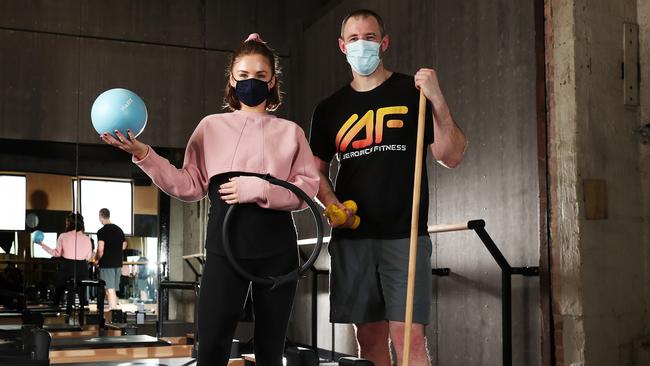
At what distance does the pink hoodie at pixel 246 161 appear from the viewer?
211 centimetres

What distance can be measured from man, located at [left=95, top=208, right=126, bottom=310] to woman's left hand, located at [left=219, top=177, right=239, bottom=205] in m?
5.67

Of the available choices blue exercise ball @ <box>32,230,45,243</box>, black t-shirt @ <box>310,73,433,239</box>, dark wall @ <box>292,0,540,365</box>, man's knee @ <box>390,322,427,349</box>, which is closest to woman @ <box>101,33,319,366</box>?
black t-shirt @ <box>310,73,433,239</box>

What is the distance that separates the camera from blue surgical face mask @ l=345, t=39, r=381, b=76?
7.88ft

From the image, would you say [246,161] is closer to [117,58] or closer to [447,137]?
[447,137]

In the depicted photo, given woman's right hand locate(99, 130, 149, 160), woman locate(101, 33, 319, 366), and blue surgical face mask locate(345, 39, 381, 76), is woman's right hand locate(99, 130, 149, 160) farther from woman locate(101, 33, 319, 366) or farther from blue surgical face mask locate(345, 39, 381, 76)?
blue surgical face mask locate(345, 39, 381, 76)

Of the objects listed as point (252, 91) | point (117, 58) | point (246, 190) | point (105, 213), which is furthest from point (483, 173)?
point (117, 58)

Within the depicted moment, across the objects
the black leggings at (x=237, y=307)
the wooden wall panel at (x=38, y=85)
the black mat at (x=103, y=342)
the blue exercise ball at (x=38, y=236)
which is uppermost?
the wooden wall panel at (x=38, y=85)

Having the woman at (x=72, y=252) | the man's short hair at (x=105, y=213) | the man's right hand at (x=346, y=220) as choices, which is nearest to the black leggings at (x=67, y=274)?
the woman at (x=72, y=252)

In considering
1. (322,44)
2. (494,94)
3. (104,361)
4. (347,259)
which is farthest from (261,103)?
(322,44)

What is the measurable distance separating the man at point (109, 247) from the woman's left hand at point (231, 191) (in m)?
5.67

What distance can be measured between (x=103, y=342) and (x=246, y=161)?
4566 millimetres

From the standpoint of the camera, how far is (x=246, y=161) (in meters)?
2.15

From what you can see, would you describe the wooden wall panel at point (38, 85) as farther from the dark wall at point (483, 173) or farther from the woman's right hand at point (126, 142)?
the woman's right hand at point (126, 142)

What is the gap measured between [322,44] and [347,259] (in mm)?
5286
